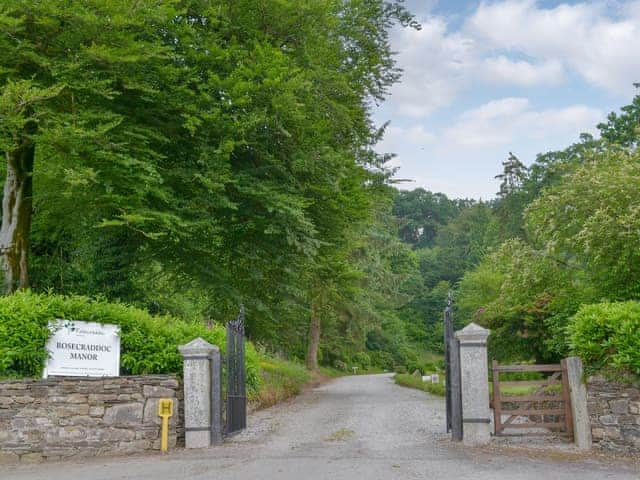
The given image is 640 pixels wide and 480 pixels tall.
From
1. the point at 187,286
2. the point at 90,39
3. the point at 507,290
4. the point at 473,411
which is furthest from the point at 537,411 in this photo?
the point at 90,39

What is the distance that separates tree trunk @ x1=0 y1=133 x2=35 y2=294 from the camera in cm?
1414

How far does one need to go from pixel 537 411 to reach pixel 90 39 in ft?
34.9

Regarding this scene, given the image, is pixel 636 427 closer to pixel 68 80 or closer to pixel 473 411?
pixel 473 411

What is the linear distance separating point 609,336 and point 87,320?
8.10 metres

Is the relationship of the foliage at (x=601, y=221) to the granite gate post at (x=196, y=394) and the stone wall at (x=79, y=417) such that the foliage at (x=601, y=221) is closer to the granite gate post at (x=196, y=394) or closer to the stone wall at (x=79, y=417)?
the granite gate post at (x=196, y=394)

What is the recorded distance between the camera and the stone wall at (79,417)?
9680 millimetres

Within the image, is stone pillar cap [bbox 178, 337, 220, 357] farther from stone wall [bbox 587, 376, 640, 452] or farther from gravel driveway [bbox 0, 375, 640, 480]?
stone wall [bbox 587, 376, 640, 452]

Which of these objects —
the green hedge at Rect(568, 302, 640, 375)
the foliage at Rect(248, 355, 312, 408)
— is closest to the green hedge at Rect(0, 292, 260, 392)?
the foliage at Rect(248, 355, 312, 408)

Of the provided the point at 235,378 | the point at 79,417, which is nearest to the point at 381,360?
Result: the point at 235,378

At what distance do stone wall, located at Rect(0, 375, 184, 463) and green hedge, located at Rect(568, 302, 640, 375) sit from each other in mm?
6484

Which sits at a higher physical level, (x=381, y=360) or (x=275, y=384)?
(x=275, y=384)

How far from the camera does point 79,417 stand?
9.84m

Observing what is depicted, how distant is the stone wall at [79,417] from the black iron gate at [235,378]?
117 cm

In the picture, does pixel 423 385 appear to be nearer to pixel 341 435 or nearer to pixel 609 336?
pixel 341 435
